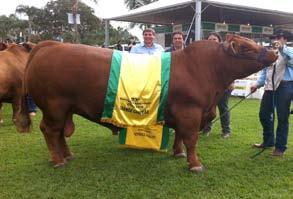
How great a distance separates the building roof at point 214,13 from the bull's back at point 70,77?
834 cm

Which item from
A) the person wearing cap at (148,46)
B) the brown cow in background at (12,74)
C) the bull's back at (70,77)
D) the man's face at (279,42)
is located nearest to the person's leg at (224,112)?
the person wearing cap at (148,46)

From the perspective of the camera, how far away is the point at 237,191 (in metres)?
4.02

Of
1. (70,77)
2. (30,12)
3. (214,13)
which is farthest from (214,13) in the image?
(30,12)

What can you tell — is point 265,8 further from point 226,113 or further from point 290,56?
point 290,56

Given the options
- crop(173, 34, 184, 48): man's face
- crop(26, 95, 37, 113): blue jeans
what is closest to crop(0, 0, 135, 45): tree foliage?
crop(26, 95, 37, 113): blue jeans

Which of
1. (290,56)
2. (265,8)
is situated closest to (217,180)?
(290,56)

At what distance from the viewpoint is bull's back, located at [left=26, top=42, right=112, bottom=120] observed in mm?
4398

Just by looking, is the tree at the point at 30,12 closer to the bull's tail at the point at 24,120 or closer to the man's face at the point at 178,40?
the man's face at the point at 178,40

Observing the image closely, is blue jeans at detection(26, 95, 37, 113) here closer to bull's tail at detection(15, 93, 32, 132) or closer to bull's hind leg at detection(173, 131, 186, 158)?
bull's tail at detection(15, 93, 32, 132)

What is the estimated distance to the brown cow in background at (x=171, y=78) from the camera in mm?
4410

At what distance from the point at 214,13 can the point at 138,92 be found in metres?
14.8

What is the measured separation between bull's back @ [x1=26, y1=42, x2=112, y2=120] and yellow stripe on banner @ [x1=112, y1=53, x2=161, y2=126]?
21 cm

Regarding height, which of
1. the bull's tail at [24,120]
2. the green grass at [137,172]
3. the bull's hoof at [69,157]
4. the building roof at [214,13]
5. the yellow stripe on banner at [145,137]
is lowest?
the green grass at [137,172]

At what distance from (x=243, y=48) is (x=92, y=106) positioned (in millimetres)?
1919
